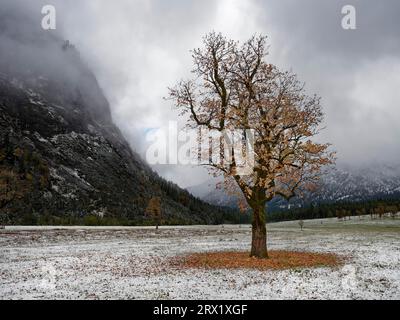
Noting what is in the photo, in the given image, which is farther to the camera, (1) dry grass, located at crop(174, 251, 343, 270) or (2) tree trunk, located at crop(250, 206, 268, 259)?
(2) tree trunk, located at crop(250, 206, 268, 259)

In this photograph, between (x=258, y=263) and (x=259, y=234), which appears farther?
(x=259, y=234)

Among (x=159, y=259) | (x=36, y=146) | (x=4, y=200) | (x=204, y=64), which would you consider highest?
(x=36, y=146)

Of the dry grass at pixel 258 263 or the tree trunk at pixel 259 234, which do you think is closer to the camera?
the dry grass at pixel 258 263

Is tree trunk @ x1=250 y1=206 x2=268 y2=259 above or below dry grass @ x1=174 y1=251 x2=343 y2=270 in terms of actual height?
above

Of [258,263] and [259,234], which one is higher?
[259,234]

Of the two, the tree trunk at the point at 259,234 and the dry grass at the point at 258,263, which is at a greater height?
the tree trunk at the point at 259,234

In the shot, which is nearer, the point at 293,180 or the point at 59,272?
the point at 59,272
